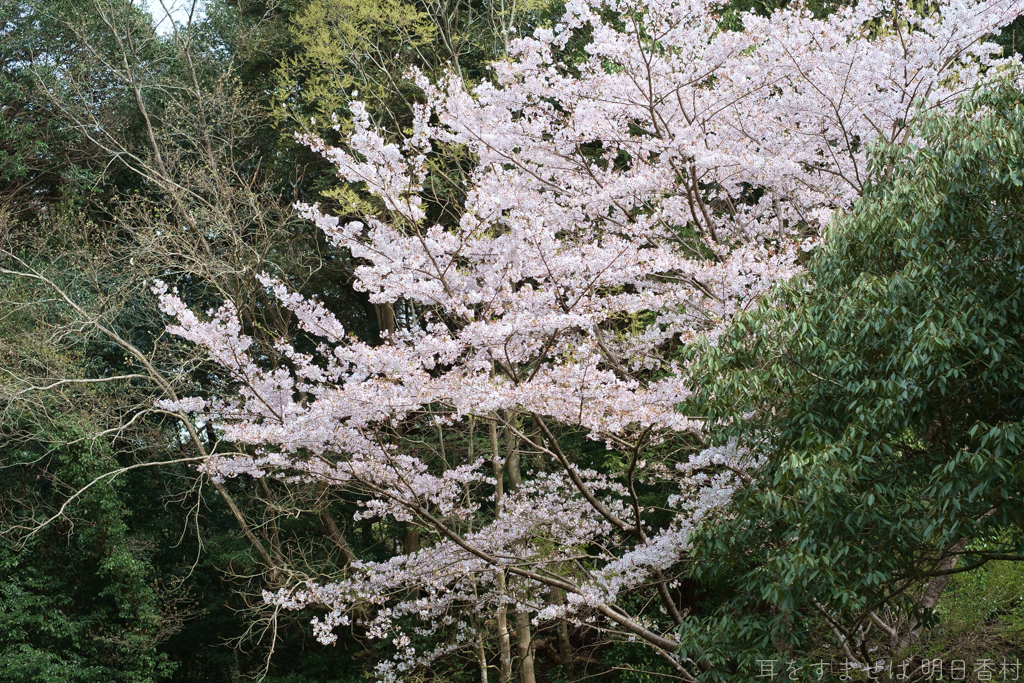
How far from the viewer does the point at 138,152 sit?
11.8 metres

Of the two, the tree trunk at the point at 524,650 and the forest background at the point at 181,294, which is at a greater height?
the forest background at the point at 181,294

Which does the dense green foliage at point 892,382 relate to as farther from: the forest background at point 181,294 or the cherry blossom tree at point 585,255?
the forest background at point 181,294

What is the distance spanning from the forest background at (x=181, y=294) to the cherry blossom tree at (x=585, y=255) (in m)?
2.57

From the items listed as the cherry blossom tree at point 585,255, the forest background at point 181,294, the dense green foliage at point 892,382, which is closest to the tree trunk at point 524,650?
the forest background at point 181,294

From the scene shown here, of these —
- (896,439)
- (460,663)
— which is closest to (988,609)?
(896,439)

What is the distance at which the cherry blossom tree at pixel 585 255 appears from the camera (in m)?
4.77

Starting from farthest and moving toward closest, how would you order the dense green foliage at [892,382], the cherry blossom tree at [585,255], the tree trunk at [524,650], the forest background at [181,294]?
the forest background at [181,294], the tree trunk at [524,650], the cherry blossom tree at [585,255], the dense green foliage at [892,382]

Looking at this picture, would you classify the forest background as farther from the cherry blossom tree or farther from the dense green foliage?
the dense green foliage

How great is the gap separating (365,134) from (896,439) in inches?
124

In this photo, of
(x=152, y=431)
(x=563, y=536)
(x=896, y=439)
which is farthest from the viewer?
(x=152, y=431)

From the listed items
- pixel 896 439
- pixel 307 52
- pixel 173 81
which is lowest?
pixel 896 439

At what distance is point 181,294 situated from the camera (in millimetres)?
11836

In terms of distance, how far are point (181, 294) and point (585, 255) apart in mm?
8455

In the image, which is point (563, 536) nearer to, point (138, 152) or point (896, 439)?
point (896, 439)
